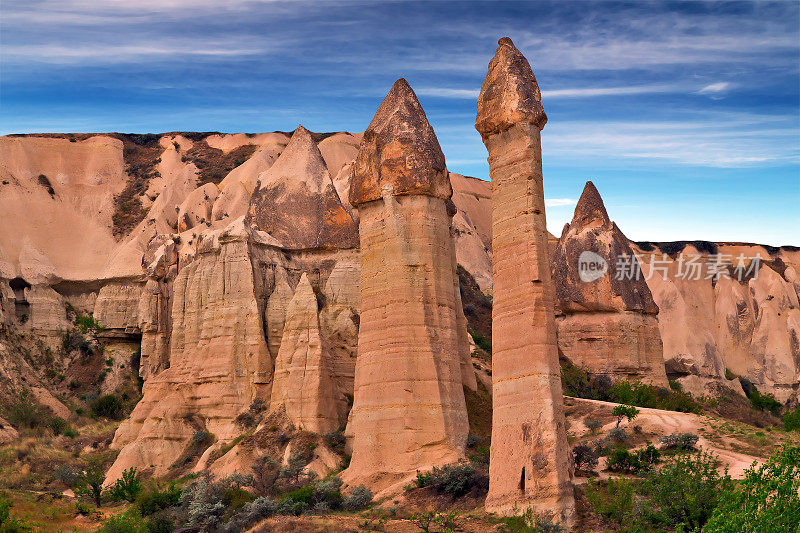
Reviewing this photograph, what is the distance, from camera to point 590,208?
51.2 meters

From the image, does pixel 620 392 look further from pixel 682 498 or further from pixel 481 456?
pixel 682 498

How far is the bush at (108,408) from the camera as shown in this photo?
166 ft

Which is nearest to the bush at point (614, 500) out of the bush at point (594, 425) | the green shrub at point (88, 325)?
the bush at point (594, 425)

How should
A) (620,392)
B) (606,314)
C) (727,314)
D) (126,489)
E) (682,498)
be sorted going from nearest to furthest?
(682,498) < (126,489) < (620,392) < (606,314) < (727,314)

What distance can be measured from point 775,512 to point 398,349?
15261 millimetres

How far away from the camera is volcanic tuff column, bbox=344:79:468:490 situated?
30.7 m

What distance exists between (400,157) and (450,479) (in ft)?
39.1

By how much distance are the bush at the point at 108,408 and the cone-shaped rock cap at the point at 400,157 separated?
74.8 ft

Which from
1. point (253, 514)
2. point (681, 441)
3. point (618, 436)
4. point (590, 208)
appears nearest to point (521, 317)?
point (681, 441)

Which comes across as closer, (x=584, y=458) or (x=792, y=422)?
(x=584, y=458)

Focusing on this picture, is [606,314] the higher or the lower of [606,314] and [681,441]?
the higher

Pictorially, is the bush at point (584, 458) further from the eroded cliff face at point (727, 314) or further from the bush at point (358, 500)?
the eroded cliff face at point (727, 314)

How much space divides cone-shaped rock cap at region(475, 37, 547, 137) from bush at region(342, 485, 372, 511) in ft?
36.0

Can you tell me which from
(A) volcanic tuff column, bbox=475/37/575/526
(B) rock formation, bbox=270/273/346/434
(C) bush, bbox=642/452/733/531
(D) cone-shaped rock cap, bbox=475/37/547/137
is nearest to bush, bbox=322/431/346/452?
(B) rock formation, bbox=270/273/346/434
